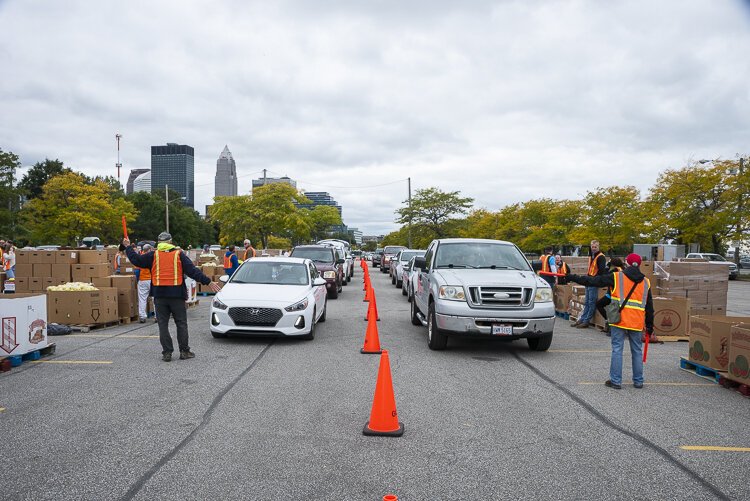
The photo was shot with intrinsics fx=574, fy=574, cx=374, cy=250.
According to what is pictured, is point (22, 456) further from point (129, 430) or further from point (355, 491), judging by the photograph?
point (355, 491)

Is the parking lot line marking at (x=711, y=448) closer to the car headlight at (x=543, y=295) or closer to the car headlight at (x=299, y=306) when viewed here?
the car headlight at (x=543, y=295)

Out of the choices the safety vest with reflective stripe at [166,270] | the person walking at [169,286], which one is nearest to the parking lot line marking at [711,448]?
the person walking at [169,286]

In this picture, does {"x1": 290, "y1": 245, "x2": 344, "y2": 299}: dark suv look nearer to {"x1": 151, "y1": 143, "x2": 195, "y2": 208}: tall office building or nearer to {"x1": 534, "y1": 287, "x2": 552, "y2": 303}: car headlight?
{"x1": 534, "y1": 287, "x2": 552, "y2": 303}: car headlight

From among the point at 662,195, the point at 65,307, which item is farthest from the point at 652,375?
the point at 662,195

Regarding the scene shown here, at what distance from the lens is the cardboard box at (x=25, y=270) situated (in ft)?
44.6

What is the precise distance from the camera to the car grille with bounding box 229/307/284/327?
9.73 meters

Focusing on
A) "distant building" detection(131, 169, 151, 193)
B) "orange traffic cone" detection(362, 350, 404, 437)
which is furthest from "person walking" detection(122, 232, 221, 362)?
"distant building" detection(131, 169, 151, 193)

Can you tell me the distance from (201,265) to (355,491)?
18452 mm

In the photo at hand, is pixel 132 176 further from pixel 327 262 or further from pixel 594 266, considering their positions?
pixel 594 266

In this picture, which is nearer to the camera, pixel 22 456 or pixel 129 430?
pixel 22 456

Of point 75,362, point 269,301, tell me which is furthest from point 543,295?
point 75,362

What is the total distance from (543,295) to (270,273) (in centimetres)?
Answer: 534

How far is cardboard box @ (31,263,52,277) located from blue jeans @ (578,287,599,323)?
12301mm

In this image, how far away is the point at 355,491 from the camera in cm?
390
